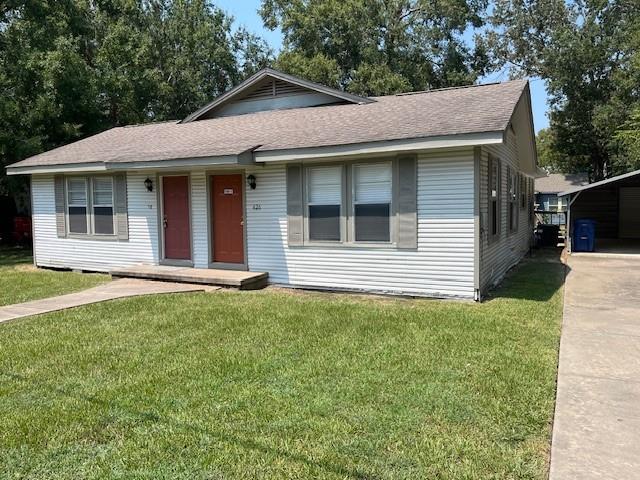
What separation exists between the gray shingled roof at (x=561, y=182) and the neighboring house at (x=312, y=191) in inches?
1052

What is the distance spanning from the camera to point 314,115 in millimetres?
11633

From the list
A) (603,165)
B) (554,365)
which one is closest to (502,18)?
(603,165)

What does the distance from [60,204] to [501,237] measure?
33.1 ft

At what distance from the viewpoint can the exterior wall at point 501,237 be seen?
8.31 meters

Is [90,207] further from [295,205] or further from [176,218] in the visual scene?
[295,205]

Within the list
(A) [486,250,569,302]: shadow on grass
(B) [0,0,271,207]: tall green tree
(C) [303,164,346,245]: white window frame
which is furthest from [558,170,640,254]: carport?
(B) [0,0,271,207]: tall green tree

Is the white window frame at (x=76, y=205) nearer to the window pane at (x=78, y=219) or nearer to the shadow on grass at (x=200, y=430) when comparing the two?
the window pane at (x=78, y=219)

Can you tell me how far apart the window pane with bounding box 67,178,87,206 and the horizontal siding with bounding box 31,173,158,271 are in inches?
25.6

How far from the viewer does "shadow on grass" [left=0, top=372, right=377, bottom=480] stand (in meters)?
3.07

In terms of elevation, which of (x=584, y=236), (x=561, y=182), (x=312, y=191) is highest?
(x=561, y=182)

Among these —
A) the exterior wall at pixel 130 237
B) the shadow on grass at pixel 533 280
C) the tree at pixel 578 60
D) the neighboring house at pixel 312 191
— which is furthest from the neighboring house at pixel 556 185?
the exterior wall at pixel 130 237

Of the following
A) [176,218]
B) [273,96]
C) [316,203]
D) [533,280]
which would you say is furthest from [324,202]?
[273,96]

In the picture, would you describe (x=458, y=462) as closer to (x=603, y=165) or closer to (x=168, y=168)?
(x=168, y=168)

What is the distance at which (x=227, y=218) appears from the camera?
1035 centimetres
